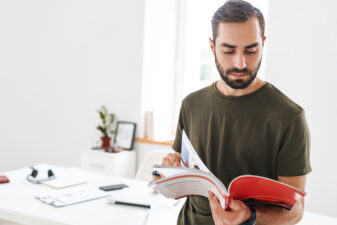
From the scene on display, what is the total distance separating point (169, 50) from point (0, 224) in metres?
2.27

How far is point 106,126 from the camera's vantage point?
134 inches

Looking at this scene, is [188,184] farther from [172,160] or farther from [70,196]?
[70,196]

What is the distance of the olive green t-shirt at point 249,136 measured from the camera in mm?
979

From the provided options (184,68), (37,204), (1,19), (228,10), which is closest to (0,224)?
(37,204)

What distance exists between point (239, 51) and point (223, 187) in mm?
409

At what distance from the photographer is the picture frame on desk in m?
3.25

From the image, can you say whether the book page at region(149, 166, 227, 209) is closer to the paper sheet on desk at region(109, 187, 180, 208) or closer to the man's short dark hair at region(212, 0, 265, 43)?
the man's short dark hair at region(212, 0, 265, 43)

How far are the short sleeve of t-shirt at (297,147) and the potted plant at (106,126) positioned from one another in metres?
2.46

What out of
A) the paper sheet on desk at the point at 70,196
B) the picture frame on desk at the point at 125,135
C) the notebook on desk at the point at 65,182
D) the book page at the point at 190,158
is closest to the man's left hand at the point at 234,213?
the book page at the point at 190,158

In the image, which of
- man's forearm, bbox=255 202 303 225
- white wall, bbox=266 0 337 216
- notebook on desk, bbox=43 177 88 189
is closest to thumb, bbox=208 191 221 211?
man's forearm, bbox=255 202 303 225

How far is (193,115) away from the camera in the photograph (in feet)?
4.04

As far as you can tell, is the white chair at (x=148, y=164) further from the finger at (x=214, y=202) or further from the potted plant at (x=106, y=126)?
the finger at (x=214, y=202)

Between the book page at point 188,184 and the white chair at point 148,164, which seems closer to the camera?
the book page at point 188,184

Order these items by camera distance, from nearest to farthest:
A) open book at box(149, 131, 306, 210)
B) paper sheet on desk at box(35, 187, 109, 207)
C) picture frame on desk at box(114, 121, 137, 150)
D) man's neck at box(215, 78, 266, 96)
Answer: open book at box(149, 131, 306, 210)
man's neck at box(215, 78, 266, 96)
paper sheet on desk at box(35, 187, 109, 207)
picture frame on desk at box(114, 121, 137, 150)
